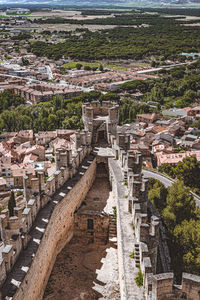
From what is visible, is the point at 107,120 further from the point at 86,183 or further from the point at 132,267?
the point at 132,267

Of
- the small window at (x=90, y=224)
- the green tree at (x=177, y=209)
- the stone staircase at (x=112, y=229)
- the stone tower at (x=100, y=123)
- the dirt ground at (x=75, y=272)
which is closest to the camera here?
the dirt ground at (x=75, y=272)

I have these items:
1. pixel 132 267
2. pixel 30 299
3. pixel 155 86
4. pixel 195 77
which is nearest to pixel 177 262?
pixel 132 267

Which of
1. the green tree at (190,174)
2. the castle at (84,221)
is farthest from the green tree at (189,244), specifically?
the green tree at (190,174)

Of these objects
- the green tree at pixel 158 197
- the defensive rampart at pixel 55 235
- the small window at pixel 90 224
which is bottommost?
the green tree at pixel 158 197

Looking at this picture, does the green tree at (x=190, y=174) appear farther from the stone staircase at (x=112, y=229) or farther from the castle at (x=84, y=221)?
the stone staircase at (x=112, y=229)

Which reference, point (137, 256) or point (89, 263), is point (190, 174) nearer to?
point (89, 263)

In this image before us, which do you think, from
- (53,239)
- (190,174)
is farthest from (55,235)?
(190,174)

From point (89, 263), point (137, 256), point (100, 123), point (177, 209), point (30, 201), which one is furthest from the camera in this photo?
point (177, 209)
